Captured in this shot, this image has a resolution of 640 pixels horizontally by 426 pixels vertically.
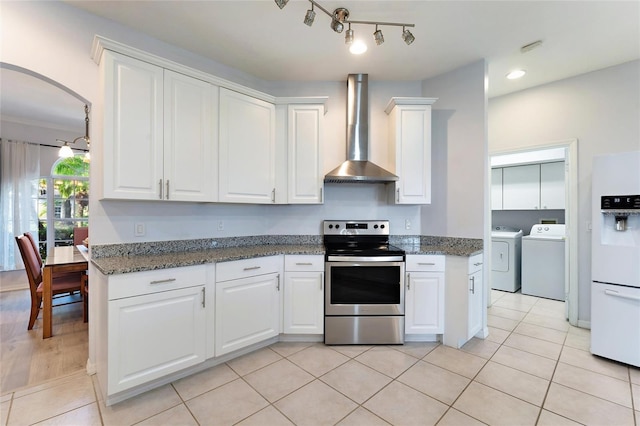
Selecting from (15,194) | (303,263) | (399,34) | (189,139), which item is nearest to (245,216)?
(303,263)

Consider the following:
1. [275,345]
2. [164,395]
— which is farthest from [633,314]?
[164,395]

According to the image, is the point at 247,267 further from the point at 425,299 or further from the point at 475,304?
the point at 475,304

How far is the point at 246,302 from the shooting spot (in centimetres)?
229

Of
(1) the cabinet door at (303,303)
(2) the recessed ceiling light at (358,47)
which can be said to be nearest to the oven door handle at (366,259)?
(1) the cabinet door at (303,303)

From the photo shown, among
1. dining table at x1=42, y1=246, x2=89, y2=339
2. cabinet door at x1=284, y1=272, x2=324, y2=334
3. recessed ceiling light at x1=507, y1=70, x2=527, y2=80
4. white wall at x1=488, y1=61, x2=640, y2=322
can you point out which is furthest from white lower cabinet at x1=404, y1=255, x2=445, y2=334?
dining table at x1=42, y1=246, x2=89, y2=339

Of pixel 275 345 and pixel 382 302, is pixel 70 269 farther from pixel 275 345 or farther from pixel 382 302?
pixel 382 302

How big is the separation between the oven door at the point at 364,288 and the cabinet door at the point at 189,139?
1340 millimetres

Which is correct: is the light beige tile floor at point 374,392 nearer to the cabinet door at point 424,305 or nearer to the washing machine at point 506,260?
the cabinet door at point 424,305

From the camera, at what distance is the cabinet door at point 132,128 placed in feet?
6.16

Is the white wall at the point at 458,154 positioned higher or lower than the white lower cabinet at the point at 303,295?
higher

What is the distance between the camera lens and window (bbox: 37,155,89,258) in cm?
522

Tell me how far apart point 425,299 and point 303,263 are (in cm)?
121

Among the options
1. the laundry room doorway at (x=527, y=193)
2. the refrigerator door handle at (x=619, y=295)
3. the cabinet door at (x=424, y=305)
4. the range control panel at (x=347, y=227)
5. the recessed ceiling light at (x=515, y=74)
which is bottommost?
the cabinet door at (x=424, y=305)

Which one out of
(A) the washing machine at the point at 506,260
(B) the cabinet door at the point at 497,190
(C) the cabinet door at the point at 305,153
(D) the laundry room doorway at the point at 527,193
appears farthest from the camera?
(B) the cabinet door at the point at 497,190
